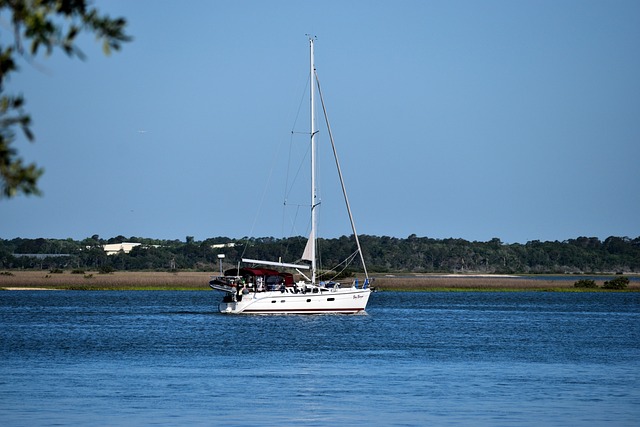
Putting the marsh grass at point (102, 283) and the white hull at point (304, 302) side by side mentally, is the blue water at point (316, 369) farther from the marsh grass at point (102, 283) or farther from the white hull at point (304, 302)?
the marsh grass at point (102, 283)

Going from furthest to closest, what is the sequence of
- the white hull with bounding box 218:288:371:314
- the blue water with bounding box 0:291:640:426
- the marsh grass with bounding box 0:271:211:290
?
the marsh grass with bounding box 0:271:211:290, the white hull with bounding box 218:288:371:314, the blue water with bounding box 0:291:640:426

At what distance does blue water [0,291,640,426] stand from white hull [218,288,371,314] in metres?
0.75

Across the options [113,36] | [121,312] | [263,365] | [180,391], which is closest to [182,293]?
[121,312]

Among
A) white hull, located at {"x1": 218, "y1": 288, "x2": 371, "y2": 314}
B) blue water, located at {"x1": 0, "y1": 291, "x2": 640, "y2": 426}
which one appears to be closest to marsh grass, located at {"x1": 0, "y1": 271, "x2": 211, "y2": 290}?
blue water, located at {"x1": 0, "y1": 291, "x2": 640, "y2": 426}

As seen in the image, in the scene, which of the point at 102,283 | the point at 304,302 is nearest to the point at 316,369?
the point at 304,302

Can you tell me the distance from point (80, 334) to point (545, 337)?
24.1m

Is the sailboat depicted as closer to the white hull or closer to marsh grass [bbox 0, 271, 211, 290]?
the white hull

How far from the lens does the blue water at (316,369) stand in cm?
2981

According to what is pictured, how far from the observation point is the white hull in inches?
2665

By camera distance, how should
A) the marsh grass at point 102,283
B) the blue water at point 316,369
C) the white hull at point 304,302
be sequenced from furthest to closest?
the marsh grass at point 102,283 → the white hull at point 304,302 → the blue water at point 316,369

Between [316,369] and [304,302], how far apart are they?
2570cm

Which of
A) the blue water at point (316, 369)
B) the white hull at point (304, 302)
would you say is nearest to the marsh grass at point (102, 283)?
the blue water at point (316, 369)

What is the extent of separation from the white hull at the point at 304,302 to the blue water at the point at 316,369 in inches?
29.5

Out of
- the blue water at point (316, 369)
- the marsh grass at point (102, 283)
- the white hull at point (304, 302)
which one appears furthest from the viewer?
the marsh grass at point (102, 283)
